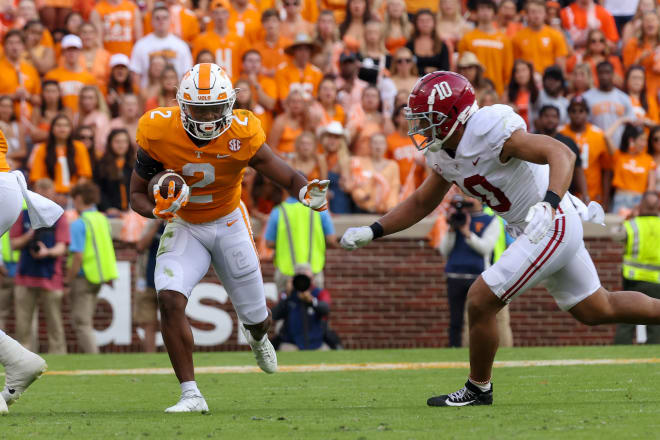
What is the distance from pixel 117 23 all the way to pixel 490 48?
4.83 meters

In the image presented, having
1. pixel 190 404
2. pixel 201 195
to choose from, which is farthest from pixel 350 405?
pixel 201 195

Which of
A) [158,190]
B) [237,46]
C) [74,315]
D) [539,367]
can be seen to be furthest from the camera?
[237,46]

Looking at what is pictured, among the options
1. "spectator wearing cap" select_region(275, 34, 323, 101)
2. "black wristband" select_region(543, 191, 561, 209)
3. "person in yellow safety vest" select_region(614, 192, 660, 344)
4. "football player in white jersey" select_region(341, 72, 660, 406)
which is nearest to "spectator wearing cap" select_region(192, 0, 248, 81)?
"spectator wearing cap" select_region(275, 34, 323, 101)

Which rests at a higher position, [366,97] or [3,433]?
[3,433]

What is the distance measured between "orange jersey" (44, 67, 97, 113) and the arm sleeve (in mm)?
5371

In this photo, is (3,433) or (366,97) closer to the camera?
(3,433)

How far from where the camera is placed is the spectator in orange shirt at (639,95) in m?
14.8

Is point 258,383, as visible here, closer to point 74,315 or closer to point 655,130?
point 74,315

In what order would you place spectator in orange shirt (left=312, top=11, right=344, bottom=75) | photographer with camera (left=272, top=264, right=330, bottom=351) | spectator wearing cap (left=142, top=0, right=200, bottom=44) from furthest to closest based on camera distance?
spectator wearing cap (left=142, top=0, right=200, bottom=44) → spectator in orange shirt (left=312, top=11, right=344, bottom=75) → photographer with camera (left=272, top=264, right=330, bottom=351)

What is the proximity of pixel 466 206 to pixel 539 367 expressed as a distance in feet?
9.46

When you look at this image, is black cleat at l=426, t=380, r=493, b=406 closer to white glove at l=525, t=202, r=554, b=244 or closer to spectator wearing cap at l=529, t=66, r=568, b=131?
white glove at l=525, t=202, r=554, b=244

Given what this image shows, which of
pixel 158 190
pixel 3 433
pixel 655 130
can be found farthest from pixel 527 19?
pixel 3 433

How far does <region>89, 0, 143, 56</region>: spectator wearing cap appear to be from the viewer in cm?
1532

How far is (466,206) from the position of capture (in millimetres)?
12258
